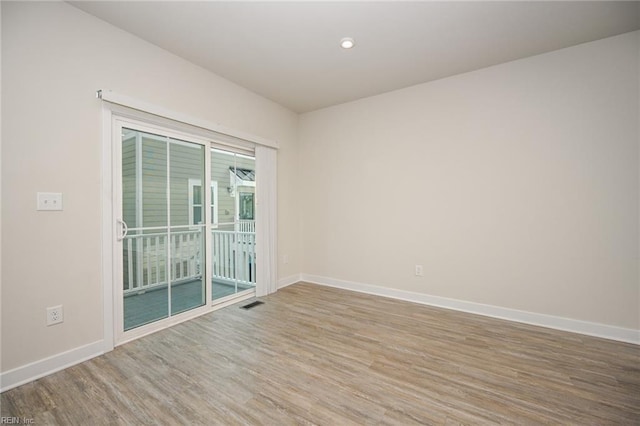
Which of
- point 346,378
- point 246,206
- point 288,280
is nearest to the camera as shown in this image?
point 346,378

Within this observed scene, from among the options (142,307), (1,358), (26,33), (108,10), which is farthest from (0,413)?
(108,10)

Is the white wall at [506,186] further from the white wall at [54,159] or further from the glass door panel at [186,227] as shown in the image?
the white wall at [54,159]

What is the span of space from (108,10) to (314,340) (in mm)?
3268

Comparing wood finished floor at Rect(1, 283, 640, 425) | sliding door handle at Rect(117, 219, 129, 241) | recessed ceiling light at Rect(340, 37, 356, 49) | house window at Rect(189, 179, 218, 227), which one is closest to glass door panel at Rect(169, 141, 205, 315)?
house window at Rect(189, 179, 218, 227)

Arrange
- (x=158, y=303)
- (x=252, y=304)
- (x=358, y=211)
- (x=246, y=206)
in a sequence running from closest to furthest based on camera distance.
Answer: (x=158, y=303)
(x=252, y=304)
(x=246, y=206)
(x=358, y=211)

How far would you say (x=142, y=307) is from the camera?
2.68m

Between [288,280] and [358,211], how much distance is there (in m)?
1.58

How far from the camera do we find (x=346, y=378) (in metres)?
1.96

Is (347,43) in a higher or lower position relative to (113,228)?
higher

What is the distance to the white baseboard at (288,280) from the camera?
4.21 metres

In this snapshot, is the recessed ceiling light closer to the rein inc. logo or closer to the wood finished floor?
the wood finished floor

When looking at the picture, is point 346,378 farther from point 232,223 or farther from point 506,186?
point 506,186

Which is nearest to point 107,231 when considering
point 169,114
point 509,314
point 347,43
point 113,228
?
point 113,228

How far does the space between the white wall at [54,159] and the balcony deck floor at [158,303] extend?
304 millimetres
